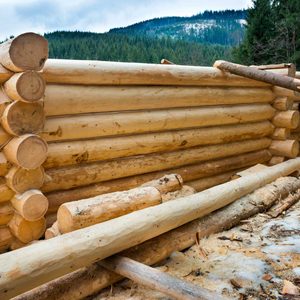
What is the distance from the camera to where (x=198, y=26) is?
112 m

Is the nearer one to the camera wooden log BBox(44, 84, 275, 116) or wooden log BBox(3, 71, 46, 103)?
wooden log BBox(3, 71, 46, 103)

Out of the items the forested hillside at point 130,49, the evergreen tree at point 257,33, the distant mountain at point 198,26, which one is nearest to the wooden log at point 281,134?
the evergreen tree at point 257,33

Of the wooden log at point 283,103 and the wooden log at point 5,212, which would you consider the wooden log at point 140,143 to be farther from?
the wooden log at point 283,103

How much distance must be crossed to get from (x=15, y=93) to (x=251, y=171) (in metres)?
4.26

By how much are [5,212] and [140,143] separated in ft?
6.47

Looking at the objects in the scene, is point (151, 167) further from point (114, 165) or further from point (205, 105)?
point (205, 105)

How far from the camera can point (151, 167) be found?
518cm

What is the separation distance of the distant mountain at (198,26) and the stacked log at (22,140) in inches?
3397

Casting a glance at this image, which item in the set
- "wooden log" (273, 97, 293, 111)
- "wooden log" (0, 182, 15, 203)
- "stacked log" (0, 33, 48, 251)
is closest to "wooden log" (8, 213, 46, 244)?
"stacked log" (0, 33, 48, 251)

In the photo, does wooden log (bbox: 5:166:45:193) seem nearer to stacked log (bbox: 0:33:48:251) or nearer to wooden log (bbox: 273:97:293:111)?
stacked log (bbox: 0:33:48:251)

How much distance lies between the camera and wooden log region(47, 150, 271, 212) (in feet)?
14.2

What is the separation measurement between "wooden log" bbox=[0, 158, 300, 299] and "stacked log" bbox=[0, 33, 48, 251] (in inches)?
41.0

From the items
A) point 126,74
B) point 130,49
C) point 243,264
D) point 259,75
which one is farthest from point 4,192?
point 130,49

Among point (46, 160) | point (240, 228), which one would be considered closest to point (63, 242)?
point (46, 160)
